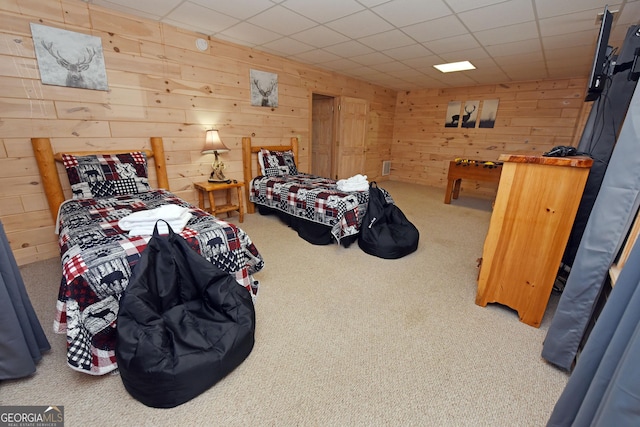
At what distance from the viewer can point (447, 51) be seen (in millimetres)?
3508

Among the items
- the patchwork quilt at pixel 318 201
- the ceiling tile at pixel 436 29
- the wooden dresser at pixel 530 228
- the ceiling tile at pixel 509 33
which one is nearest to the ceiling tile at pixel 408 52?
the ceiling tile at pixel 436 29

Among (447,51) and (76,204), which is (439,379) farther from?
(447,51)

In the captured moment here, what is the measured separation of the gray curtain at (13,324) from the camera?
1.13m

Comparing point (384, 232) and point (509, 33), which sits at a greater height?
point (509, 33)

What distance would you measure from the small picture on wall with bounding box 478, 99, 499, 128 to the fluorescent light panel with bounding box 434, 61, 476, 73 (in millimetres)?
1398

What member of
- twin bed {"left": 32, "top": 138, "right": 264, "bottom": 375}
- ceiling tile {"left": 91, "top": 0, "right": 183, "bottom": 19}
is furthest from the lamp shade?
ceiling tile {"left": 91, "top": 0, "right": 183, "bottom": 19}

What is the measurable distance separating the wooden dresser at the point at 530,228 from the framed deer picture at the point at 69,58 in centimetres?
350

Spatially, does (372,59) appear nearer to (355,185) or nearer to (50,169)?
(355,185)

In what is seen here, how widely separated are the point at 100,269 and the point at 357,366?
1.37 m

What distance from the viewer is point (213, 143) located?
3279 millimetres

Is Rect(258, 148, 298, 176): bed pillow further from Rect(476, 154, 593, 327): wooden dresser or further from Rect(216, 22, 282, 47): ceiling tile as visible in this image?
Rect(476, 154, 593, 327): wooden dresser

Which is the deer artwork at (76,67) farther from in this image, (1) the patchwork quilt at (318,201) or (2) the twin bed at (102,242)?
(1) the patchwork quilt at (318,201)

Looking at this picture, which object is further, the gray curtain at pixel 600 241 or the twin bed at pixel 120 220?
the twin bed at pixel 120 220

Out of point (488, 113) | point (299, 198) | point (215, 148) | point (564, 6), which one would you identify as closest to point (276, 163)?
point (215, 148)
